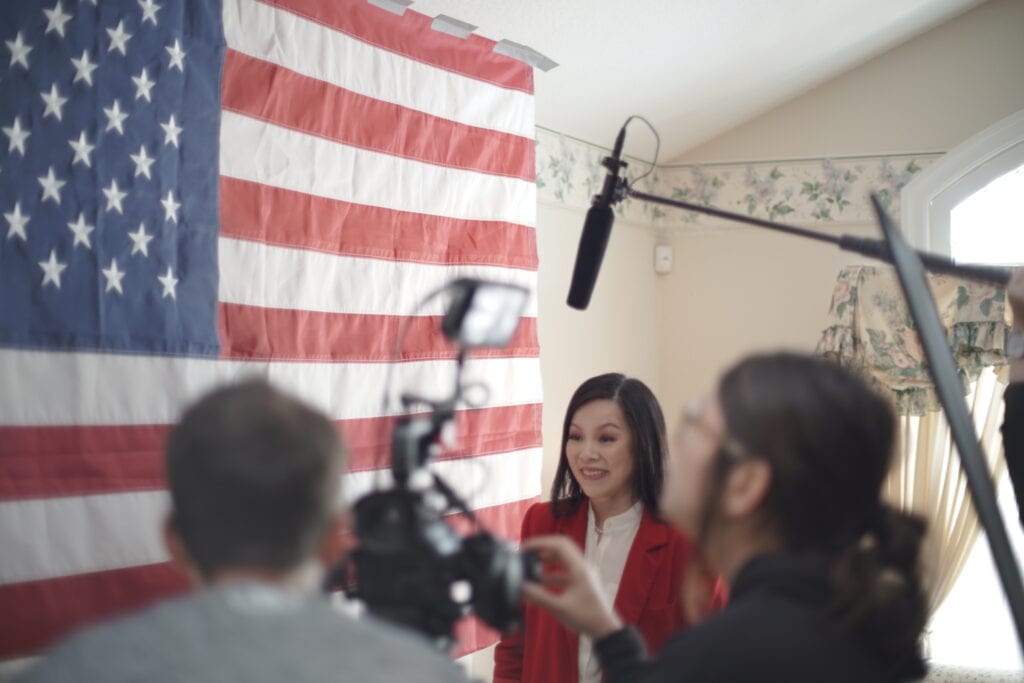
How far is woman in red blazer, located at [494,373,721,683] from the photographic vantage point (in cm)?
170

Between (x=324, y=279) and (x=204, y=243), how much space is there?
0.28 metres

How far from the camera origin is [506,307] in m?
0.94

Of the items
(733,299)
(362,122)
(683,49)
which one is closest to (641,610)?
(362,122)

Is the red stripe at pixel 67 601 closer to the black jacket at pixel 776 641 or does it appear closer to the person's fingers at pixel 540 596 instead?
the person's fingers at pixel 540 596

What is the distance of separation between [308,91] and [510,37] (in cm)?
76

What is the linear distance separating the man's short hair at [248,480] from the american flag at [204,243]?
19.5 inches

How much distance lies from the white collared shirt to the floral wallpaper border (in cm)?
148

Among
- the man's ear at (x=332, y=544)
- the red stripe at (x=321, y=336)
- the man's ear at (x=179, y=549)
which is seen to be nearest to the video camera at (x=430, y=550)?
the man's ear at (x=332, y=544)

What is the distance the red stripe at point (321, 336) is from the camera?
1.63m

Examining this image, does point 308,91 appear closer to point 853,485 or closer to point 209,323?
point 209,323

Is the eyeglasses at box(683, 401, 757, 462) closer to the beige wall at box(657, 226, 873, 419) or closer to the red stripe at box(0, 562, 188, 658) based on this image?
the red stripe at box(0, 562, 188, 658)

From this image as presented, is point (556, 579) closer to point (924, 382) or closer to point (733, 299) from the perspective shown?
point (924, 382)

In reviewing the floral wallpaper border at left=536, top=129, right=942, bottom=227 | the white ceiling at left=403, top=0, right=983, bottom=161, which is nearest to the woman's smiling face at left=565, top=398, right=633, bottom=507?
the white ceiling at left=403, top=0, right=983, bottom=161

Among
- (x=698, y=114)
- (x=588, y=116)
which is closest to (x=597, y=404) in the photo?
(x=588, y=116)
